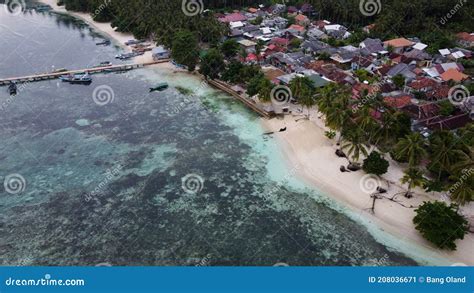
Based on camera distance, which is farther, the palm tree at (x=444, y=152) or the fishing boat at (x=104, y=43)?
the fishing boat at (x=104, y=43)

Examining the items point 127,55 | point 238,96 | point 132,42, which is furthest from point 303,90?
point 132,42

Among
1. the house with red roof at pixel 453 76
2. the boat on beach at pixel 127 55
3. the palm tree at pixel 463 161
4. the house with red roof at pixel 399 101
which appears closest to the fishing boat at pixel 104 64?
the boat on beach at pixel 127 55

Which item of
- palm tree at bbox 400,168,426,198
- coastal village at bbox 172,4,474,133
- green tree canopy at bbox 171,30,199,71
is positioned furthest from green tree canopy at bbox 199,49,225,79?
palm tree at bbox 400,168,426,198

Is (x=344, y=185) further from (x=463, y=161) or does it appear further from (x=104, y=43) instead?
(x=104, y=43)

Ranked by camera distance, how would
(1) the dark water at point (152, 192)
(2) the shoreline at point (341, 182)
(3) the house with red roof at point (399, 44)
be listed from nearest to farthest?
1. (1) the dark water at point (152, 192)
2. (2) the shoreline at point (341, 182)
3. (3) the house with red roof at point (399, 44)

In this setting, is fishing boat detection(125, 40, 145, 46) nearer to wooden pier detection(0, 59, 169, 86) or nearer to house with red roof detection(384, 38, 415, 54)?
wooden pier detection(0, 59, 169, 86)

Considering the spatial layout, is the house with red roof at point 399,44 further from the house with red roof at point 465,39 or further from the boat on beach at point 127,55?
the boat on beach at point 127,55

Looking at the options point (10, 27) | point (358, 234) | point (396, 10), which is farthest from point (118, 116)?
point (10, 27)
